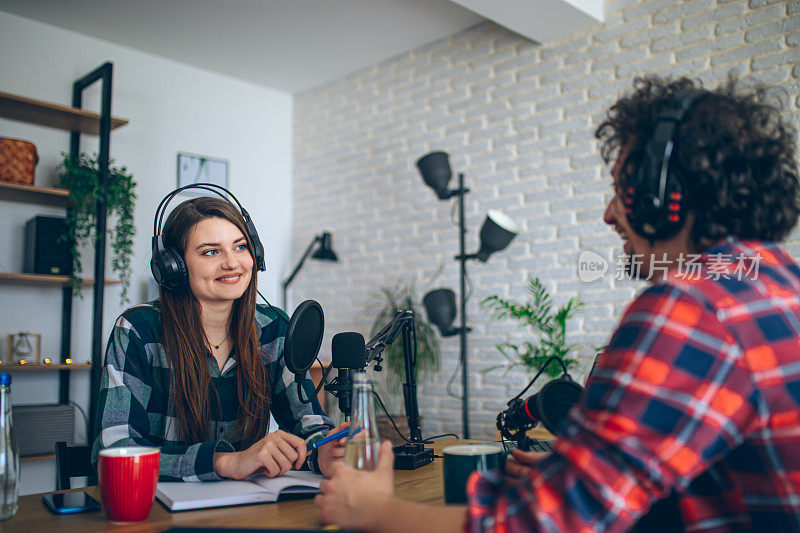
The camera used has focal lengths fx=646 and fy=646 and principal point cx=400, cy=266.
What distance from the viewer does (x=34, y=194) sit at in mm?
3275

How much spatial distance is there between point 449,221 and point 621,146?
2.76m

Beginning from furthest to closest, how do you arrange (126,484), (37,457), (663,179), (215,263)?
1. (37,457)
2. (215,263)
3. (126,484)
4. (663,179)

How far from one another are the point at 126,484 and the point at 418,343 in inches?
104

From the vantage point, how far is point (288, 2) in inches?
136

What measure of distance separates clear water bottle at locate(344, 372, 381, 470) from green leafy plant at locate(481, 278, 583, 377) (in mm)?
1708

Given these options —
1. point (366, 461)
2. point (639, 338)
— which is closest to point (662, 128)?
point (639, 338)

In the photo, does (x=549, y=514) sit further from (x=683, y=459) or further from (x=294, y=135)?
(x=294, y=135)

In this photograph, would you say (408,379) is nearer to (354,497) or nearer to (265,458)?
(265,458)

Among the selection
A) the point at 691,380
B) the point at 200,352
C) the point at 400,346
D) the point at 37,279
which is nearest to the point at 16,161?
the point at 37,279

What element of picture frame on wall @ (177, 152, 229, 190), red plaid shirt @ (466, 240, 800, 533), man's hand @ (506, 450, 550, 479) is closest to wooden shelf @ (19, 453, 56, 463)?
picture frame on wall @ (177, 152, 229, 190)

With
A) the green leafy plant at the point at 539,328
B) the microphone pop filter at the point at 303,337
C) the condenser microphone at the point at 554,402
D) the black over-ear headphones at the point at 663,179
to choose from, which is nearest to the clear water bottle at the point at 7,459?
the microphone pop filter at the point at 303,337

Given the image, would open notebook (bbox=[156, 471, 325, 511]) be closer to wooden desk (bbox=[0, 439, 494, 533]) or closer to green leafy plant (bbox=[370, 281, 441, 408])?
wooden desk (bbox=[0, 439, 494, 533])

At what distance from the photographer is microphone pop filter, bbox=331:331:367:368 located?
→ 3.93ft

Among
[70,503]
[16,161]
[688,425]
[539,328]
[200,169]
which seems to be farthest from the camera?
[200,169]
